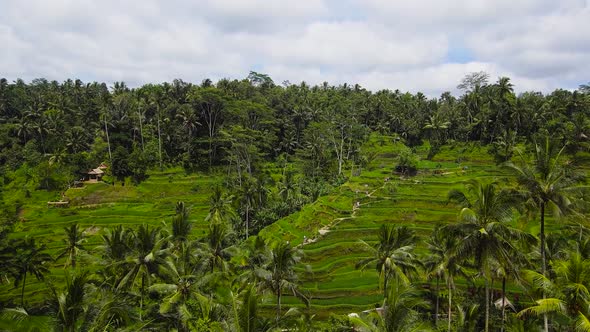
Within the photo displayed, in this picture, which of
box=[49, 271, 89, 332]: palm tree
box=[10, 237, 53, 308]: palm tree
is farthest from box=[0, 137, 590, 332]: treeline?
box=[10, 237, 53, 308]: palm tree

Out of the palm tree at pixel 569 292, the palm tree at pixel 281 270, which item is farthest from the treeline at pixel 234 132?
the palm tree at pixel 569 292

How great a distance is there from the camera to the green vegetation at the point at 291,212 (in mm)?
18828

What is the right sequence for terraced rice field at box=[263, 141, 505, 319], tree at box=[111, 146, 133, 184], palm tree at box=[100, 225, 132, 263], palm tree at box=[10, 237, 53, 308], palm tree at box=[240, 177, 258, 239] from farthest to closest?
1. tree at box=[111, 146, 133, 184]
2. palm tree at box=[240, 177, 258, 239]
3. palm tree at box=[10, 237, 53, 308]
4. terraced rice field at box=[263, 141, 505, 319]
5. palm tree at box=[100, 225, 132, 263]

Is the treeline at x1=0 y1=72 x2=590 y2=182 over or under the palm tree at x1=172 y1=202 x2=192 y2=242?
over

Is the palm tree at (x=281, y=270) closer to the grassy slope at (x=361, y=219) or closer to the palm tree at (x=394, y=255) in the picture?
the grassy slope at (x=361, y=219)

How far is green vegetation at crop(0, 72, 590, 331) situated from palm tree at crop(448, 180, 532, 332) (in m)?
0.08

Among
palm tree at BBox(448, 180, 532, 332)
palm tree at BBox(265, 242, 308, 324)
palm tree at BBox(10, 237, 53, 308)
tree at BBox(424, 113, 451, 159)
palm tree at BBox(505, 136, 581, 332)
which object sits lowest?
palm tree at BBox(10, 237, 53, 308)

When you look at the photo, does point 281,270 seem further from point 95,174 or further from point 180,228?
point 95,174

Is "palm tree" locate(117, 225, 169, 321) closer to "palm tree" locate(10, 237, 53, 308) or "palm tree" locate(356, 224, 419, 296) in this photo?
"palm tree" locate(356, 224, 419, 296)

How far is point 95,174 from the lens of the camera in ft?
228

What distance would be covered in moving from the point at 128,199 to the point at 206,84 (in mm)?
36203

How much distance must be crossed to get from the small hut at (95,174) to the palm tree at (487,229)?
65.6 m

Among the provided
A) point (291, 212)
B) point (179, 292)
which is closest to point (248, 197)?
point (291, 212)

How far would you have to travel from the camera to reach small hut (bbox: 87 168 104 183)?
68875 mm
